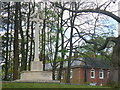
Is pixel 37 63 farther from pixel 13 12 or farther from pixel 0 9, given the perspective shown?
pixel 13 12

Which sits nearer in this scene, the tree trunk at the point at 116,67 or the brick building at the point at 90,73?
the tree trunk at the point at 116,67

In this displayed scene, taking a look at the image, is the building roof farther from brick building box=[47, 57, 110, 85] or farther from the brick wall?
the brick wall

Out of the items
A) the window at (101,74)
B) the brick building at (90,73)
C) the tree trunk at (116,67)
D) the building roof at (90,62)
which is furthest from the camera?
the window at (101,74)

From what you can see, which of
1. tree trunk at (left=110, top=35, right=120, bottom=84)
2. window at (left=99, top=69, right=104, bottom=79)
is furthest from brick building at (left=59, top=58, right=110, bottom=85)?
tree trunk at (left=110, top=35, right=120, bottom=84)

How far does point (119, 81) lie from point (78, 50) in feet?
48.3

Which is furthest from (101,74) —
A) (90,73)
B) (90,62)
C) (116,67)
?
(116,67)

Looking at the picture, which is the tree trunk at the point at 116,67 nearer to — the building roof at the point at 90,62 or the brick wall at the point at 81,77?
the building roof at the point at 90,62

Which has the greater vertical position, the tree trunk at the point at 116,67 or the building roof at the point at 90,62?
the tree trunk at the point at 116,67

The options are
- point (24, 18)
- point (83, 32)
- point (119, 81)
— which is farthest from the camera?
point (24, 18)

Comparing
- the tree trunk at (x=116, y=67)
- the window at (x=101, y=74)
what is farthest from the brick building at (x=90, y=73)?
the tree trunk at (x=116, y=67)

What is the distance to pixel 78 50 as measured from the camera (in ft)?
94.9

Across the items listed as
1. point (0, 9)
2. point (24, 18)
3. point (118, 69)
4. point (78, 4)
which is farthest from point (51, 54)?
point (118, 69)

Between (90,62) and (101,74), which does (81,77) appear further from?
(90,62)

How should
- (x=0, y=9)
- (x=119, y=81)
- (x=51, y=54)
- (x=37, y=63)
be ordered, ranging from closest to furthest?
(x=119, y=81) → (x=37, y=63) → (x=0, y=9) → (x=51, y=54)
